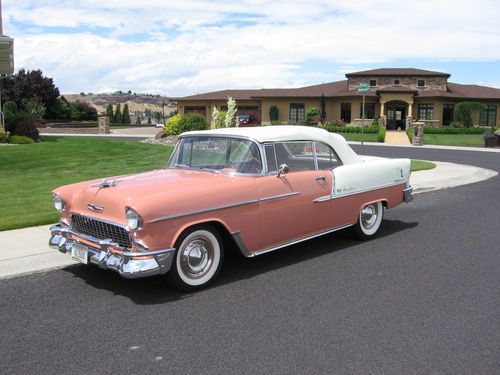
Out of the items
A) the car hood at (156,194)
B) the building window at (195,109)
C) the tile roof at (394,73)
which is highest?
the tile roof at (394,73)

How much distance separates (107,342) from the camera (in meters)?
3.90

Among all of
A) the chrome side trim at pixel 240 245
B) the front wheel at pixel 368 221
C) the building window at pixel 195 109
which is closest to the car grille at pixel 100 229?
the chrome side trim at pixel 240 245

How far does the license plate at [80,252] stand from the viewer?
5.01 metres

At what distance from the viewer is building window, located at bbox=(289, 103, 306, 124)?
5097 centimetres

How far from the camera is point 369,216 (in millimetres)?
7156

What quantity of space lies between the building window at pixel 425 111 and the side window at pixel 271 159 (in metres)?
45.8

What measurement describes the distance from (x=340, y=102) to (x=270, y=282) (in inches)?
1816

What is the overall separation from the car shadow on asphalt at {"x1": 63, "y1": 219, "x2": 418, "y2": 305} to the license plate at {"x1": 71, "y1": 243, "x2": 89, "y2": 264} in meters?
0.35

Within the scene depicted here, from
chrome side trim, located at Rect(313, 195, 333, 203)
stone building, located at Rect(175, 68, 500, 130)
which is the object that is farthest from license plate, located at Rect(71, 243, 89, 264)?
stone building, located at Rect(175, 68, 500, 130)

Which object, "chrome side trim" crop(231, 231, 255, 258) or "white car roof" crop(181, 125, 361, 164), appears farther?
"white car roof" crop(181, 125, 361, 164)

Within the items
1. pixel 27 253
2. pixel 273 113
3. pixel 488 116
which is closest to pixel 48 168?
pixel 27 253

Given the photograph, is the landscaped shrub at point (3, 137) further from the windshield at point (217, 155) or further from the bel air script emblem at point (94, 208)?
the bel air script emblem at point (94, 208)

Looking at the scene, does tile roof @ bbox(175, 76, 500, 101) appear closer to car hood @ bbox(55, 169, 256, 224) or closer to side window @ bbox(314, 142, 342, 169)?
side window @ bbox(314, 142, 342, 169)

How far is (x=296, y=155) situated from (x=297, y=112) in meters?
46.0
